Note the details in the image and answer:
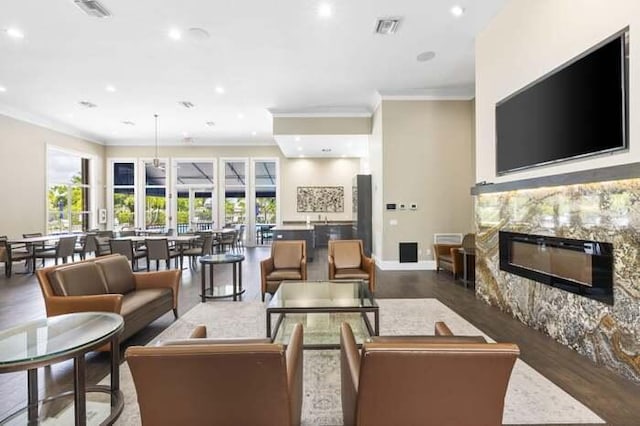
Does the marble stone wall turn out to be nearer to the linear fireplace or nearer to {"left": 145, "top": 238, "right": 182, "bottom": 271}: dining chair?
the linear fireplace

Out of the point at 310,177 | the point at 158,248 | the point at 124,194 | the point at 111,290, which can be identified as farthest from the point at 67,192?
the point at 111,290

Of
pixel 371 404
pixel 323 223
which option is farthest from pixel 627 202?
pixel 323 223

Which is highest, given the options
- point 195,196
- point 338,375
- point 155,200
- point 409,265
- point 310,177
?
point 310,177

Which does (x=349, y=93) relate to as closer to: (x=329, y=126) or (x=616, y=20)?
(x=329, y=126)

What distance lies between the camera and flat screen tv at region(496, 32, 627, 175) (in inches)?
107

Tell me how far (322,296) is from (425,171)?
182 inches

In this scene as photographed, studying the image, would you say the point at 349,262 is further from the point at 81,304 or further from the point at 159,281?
the point at 81,304

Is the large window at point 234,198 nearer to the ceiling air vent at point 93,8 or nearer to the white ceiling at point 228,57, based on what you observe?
the white ceiling at point 228,57

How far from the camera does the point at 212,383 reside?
4.51 feet

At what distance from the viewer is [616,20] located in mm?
2695

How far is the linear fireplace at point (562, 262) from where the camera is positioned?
9.25 feet

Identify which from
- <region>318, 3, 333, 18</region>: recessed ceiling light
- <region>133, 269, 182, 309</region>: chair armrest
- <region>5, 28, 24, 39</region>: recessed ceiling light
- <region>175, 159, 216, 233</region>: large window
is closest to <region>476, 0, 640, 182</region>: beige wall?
<region>318, 3, 333, 18</region>: recessed ceiling light

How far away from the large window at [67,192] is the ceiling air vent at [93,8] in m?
7.11

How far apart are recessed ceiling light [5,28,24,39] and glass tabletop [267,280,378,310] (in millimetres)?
5249
